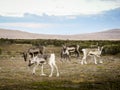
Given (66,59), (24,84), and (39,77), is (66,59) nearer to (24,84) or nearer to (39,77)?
(39,77)

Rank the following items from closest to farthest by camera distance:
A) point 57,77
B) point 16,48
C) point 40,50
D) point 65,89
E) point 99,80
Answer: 1. point 65,89
2. point 99,80
3. point 57,77
4. point 40,50
5. point 16,48

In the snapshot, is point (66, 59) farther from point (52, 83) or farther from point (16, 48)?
point (16, 48)

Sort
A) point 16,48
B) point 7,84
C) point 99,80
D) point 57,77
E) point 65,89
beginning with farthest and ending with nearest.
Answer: point 16,48 → point 57,77 → point 99,80 → point 7,84 → point 65,89

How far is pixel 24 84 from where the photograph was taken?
19.5 m

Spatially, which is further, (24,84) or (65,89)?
(24,84)

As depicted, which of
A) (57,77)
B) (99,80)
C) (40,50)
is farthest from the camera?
(40,50)

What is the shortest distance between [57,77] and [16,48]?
115 ft

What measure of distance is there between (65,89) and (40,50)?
54.3 feet

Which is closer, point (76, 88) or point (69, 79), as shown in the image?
point (76, 88)

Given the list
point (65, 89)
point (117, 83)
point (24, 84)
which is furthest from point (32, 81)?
point (117, 83)

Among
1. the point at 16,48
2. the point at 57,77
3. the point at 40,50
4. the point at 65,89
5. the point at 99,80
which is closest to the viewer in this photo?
the point at 65,89

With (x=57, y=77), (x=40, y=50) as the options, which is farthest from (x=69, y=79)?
(x=40, y=50)

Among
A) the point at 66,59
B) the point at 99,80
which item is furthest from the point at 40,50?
the point at 99,80

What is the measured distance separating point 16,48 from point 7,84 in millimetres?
37450
